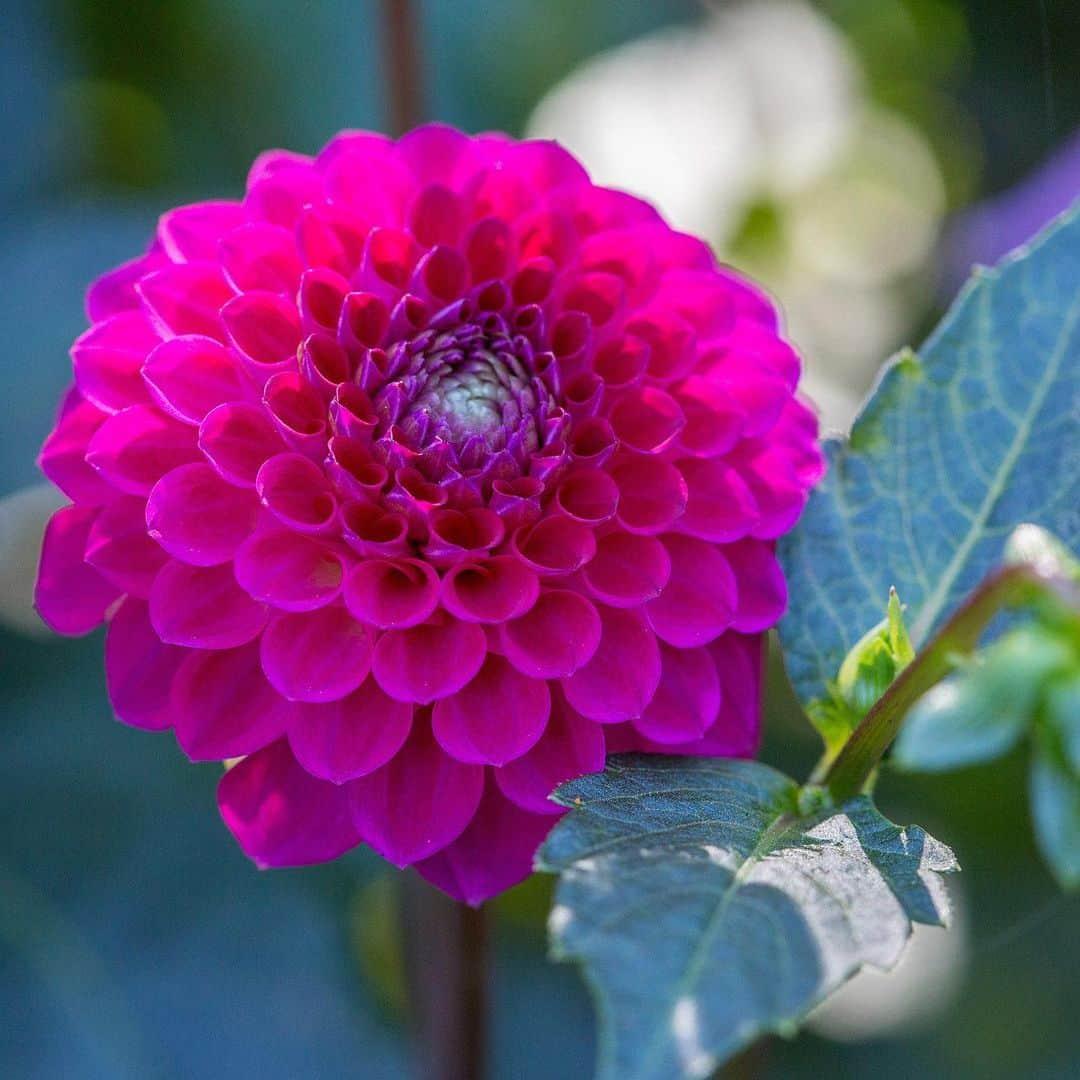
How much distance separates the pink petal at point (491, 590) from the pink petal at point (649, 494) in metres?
0.05

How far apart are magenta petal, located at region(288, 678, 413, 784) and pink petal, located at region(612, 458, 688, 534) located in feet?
0.40

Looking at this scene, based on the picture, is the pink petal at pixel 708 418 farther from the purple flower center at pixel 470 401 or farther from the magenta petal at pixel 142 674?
the magenta petal at pixel 142 674

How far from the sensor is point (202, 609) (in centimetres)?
51

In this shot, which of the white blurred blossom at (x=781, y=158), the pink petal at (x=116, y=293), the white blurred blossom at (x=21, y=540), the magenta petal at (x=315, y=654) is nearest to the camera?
the magenta petal at (x=315, y=654)

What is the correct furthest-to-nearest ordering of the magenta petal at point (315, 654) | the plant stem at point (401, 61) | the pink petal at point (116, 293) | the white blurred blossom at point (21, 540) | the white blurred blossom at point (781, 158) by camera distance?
the white blurred blossom at point (781, 158) → the white blurred blossom at point (21, 540) → the plant stem at point (401, 61) → the pink petal at point (116, 293) → the magenta petal at point (315, 654)

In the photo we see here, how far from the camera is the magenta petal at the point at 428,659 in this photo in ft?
1.65

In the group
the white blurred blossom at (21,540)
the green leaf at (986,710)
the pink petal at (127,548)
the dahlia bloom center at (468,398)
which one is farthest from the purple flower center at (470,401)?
the white blurred blossom at (21,540)

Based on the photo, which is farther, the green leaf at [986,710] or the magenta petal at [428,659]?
the magenta petal at [428,659]

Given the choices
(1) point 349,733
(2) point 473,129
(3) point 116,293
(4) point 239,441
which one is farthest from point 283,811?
(2) point 473,129

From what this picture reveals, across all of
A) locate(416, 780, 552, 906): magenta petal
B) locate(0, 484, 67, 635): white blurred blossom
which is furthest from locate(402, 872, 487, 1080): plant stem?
locate(0, 484, 67, 635): white blurred blossom

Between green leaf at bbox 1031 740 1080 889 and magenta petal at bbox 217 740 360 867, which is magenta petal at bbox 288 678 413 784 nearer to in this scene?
magenta petal at bbox 217 740 360 867

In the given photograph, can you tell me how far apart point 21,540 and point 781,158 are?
0.85 meters

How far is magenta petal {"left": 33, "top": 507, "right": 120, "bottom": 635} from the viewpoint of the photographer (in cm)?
55

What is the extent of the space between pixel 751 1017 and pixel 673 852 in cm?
9
